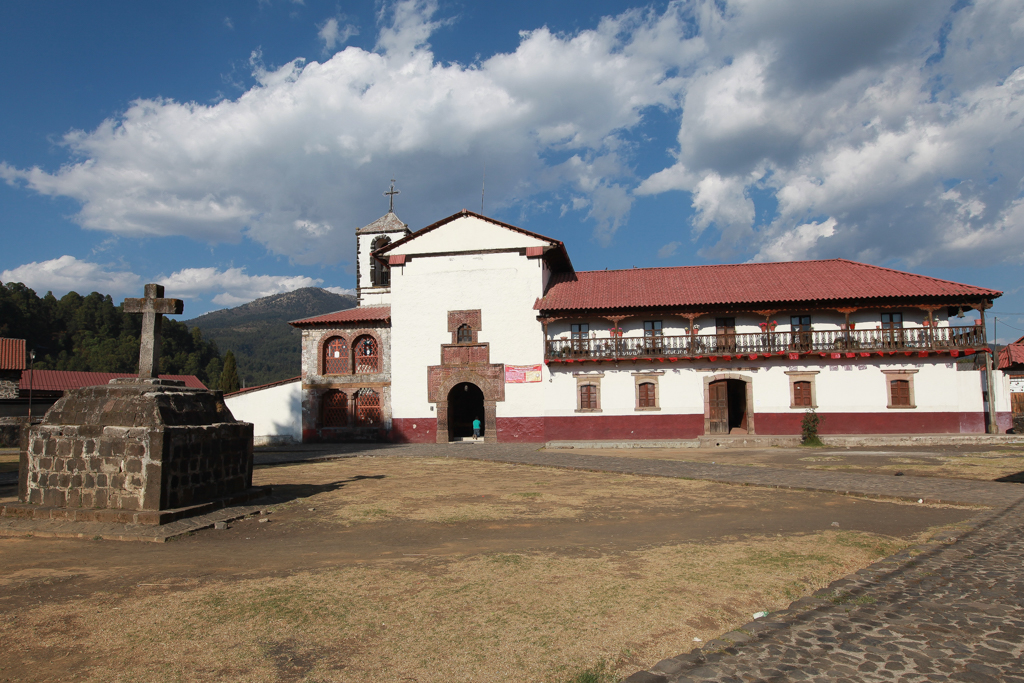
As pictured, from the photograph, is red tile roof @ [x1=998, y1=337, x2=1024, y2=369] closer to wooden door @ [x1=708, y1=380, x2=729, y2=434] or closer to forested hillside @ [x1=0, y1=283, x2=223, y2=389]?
wooden door @ [x1=708, y1=380, x2=729, y2=434]

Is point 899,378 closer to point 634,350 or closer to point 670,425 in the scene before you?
point 670,425

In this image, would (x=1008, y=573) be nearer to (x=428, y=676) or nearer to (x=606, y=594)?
(x=606, y=594)

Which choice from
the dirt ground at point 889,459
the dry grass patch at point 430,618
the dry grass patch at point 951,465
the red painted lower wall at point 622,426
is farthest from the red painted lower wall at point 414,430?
the dry grass patch at point 430,618

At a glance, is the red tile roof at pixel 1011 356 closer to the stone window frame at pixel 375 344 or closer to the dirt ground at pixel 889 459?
the dirt ground at pixel 889 459

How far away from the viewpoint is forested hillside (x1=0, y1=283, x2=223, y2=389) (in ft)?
217

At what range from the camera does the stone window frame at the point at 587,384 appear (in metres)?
25.5

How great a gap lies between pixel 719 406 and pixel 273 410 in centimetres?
1939

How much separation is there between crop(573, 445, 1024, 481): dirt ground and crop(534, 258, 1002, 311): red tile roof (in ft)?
21.2

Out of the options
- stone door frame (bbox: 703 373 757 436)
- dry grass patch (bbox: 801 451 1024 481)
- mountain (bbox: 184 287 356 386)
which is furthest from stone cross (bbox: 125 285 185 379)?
mountain (bbox: 184 287 356 386)

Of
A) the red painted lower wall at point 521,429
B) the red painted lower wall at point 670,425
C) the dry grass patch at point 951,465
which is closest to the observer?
the dry grass patch at point 951,465

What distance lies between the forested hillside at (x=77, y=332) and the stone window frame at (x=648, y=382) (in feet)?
189

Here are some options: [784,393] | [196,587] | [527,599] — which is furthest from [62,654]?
[784,393]

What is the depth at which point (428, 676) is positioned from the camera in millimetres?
3656

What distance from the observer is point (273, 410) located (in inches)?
1110
